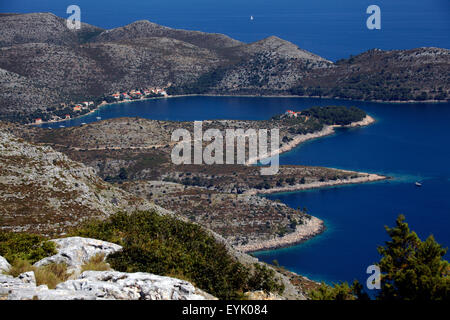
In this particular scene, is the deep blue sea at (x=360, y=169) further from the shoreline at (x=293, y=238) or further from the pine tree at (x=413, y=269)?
the pine tree at (x=413, y=269)

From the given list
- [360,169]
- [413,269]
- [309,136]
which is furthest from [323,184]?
[413,269]

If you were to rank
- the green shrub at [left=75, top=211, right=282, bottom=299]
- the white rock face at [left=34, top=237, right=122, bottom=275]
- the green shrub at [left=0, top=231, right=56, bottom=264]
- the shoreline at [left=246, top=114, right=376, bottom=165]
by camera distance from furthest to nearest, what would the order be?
the shoreline at [left=246, top=114, right=376, bottom=165] < the green shrub at [left=75, top=211, right=282, bottom=299] < the green shrub at [left=0, top=231, right=56, bottom=264] < the white rock face at [left=34, top=237, right=122, bottom=275]

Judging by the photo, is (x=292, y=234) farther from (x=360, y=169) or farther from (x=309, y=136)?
(x=309, y=136)

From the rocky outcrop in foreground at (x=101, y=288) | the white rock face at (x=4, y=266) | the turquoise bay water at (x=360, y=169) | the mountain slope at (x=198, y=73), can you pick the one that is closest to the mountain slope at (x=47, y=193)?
the white rock face at (x=4, y=266)

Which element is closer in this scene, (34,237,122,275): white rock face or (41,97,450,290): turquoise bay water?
(34,237,122,275): white rock face

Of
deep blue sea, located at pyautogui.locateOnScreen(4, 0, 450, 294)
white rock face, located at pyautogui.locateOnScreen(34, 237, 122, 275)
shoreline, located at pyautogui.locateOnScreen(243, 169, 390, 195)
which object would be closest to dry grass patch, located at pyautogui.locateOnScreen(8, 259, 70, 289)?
white rock face, located at pyautogui.locateOnScreen(34, 237, 122, 275)

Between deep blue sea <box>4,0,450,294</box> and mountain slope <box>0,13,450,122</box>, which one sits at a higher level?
mountain slope <box>0,13,450,122</box>

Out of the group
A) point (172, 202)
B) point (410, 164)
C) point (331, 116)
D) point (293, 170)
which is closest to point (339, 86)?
point (331, 116)

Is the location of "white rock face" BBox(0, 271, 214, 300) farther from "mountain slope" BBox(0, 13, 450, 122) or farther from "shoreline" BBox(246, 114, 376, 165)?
"mountain slope" BBox(0, 13, 450, 122)
